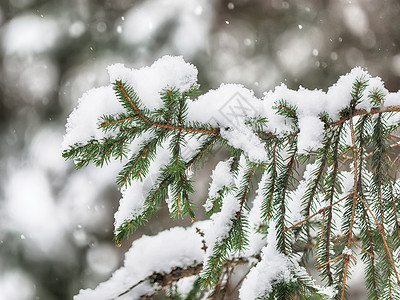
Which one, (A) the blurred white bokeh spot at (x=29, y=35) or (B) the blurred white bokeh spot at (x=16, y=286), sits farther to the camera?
(A) the blurred white bokeh spot at (x=29, y=35)

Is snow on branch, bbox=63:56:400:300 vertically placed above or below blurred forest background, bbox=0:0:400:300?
below

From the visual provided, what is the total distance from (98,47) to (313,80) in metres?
3.69

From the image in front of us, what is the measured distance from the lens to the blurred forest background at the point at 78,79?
5.60 metres

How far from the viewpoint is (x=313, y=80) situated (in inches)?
249

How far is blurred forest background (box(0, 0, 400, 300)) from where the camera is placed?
18.4 feet

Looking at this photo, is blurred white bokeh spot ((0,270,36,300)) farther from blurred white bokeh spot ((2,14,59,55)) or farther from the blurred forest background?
blurred white bokeh spot ((2,14,59,55))

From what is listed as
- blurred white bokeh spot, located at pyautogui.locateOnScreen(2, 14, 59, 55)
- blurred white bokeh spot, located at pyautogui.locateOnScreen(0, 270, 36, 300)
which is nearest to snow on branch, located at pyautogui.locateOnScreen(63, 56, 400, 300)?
blurred white bokeh spot, located at pyautogui.locateOnScreen(0, 270, 36, 300)

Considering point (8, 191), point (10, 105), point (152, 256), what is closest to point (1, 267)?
point (8, 191)

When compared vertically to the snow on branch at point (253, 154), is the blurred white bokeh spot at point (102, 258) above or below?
above

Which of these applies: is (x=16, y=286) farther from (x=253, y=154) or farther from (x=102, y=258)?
(x=253, y=154)

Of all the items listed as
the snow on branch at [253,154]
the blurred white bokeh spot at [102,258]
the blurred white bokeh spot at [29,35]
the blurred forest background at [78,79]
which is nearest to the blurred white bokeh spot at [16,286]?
the blurred forest background at [78,79]

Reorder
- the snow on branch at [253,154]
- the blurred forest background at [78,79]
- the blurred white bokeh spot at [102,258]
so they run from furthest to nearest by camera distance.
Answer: the blurred white bokeh spot at [102,258] → the blurred forest background at [78,79] → the snow on branch at [253,154]

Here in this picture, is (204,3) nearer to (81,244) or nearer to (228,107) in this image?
(81,244)

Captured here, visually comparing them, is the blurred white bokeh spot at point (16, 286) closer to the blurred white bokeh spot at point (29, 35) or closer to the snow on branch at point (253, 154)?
the blurred white bokeh spot at point (29, 35)
